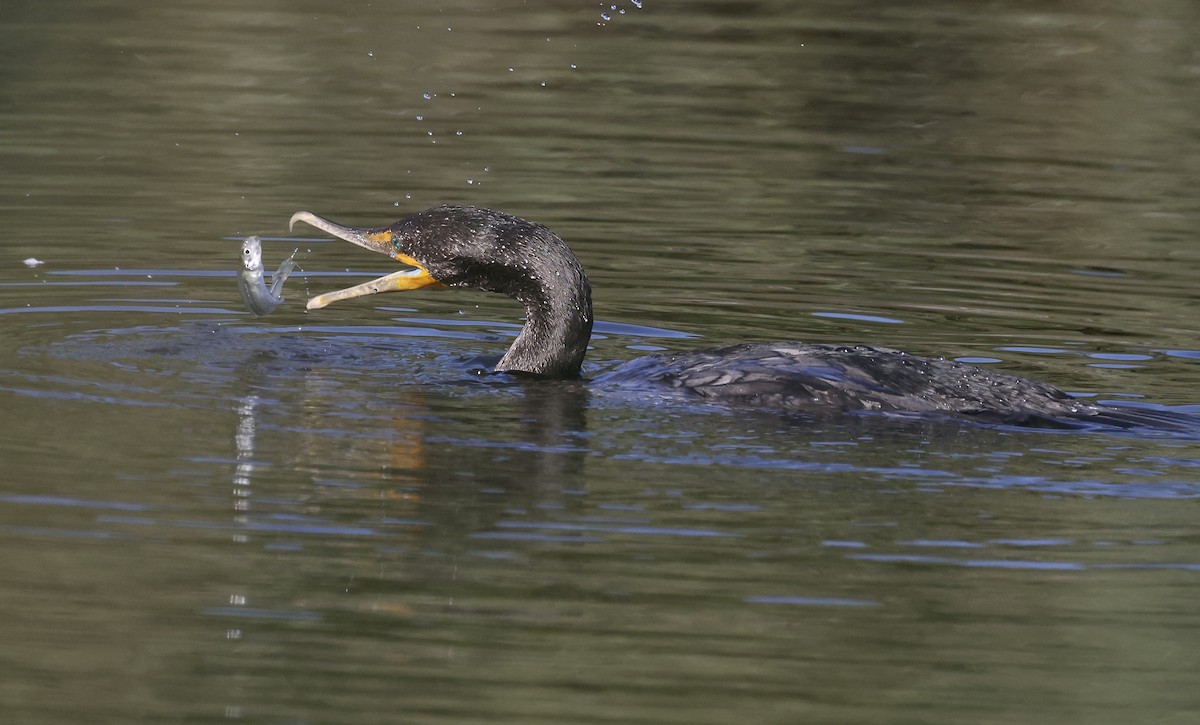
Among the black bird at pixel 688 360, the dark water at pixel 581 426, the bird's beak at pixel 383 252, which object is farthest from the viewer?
the bird's beak at pixel 383 252

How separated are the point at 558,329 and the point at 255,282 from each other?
4.25 ft

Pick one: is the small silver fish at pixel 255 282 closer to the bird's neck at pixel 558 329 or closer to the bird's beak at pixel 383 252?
the bird's beak at pixel 383 252

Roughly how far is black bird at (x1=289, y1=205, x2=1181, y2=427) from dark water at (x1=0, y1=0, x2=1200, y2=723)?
7.4 inches

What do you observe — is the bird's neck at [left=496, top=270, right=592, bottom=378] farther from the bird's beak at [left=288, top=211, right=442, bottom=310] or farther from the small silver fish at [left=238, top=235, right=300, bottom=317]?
the small silver fish at [left=238, top=235, right=300, bottom=317]

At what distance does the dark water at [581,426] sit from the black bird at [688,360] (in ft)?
0.61

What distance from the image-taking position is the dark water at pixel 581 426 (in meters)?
5.04

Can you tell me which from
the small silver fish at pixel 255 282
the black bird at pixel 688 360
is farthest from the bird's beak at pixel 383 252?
the small silver fish at pixel 255 282

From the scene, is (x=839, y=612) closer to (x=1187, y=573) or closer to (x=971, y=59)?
(x=1187, y=573)

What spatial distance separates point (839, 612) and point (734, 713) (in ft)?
2.50

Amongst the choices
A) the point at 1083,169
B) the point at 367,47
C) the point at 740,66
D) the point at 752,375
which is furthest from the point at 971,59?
the point at 752,375

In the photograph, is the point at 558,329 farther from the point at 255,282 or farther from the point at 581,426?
the point at 255,282

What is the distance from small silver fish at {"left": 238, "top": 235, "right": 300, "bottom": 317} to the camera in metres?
8.22

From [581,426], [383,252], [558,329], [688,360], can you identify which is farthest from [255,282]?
[688,360]

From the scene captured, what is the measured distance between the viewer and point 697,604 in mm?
5398
